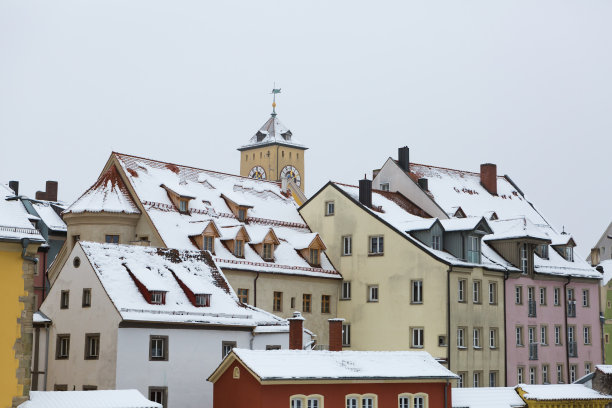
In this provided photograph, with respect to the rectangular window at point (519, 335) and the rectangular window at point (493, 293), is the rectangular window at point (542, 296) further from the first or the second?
the rectangular window at point (493, 293)

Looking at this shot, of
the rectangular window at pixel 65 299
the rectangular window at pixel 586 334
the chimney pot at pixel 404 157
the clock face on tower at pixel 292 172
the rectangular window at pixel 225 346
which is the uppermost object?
the clock face on tower at pixel 292 172

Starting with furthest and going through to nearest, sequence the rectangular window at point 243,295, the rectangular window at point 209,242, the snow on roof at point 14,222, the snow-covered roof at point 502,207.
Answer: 1. the snow-covered roof at point 502,207
2. the rectangular window at point 243,295
3. the rectangular window at point 209,242
4. the snow on roof at point 14,222

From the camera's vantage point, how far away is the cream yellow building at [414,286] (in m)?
59.2

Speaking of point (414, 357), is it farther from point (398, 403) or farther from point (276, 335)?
point (276, 335)

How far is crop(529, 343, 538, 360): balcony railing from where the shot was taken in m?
64.8

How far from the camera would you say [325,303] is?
63.8 meters

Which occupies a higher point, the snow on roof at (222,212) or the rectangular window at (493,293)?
the snow on roof at (222,212)

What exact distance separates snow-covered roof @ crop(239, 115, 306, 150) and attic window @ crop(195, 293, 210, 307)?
9669 centimetres

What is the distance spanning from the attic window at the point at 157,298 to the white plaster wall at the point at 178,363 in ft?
4.33

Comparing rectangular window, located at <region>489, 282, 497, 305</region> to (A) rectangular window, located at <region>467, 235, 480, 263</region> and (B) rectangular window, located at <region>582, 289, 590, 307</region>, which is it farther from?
(B) rectangular window, located at <region>582, 289, 590, 307</region>

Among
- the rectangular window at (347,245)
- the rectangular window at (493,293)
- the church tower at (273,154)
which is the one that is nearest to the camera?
the rectangular window at (493,293)

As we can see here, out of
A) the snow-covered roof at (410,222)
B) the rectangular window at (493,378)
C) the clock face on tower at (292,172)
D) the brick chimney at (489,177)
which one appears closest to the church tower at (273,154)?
the clock face on tower at (292,172)

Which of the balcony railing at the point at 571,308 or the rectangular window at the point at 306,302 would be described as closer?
the rectangular window at the point at 306,302

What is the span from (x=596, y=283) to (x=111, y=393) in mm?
44310
